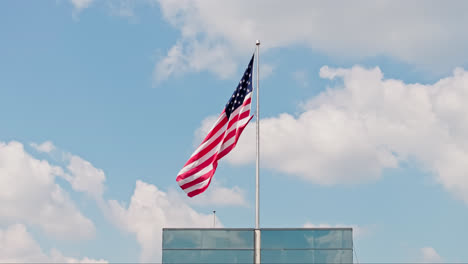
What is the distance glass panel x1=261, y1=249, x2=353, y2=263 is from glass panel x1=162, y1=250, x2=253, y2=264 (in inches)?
30.4

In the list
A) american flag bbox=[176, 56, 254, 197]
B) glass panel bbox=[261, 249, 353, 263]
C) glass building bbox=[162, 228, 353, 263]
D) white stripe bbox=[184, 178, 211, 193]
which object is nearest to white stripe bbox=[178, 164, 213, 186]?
american flag bbox=[176, 56, 254, 197]

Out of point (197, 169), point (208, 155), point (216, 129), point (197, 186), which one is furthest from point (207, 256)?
point (216, 129)

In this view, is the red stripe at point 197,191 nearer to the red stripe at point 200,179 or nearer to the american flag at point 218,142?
the american flag at point 218,142

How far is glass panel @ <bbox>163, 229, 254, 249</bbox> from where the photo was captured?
947 inches

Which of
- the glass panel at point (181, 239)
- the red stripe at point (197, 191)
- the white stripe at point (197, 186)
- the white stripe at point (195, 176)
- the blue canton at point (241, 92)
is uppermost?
the blue canton at point (241, 92)

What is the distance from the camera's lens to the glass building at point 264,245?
2381cm

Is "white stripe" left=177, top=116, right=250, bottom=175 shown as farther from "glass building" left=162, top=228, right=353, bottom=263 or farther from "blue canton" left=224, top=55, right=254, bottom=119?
"glass building" left=162, top=228, right=353, bottom=263

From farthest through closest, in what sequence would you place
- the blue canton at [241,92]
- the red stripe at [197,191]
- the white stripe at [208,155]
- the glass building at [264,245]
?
the glass building at [264,245], the blue canton at [241,92], the white stripe at [208,155], the red stripe at [197,191]

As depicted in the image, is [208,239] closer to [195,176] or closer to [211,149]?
[195,176]

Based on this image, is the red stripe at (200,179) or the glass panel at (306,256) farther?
the glass panel at (306,256)

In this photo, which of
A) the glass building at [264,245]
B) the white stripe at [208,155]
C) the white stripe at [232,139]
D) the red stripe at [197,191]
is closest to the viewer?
the red stripe at [197,191]

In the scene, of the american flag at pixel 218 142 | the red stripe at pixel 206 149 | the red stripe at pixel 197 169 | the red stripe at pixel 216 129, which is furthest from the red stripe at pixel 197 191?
the red stripe at pixel 216 129

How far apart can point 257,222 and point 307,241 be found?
89.6 inches

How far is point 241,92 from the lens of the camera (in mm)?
23828
